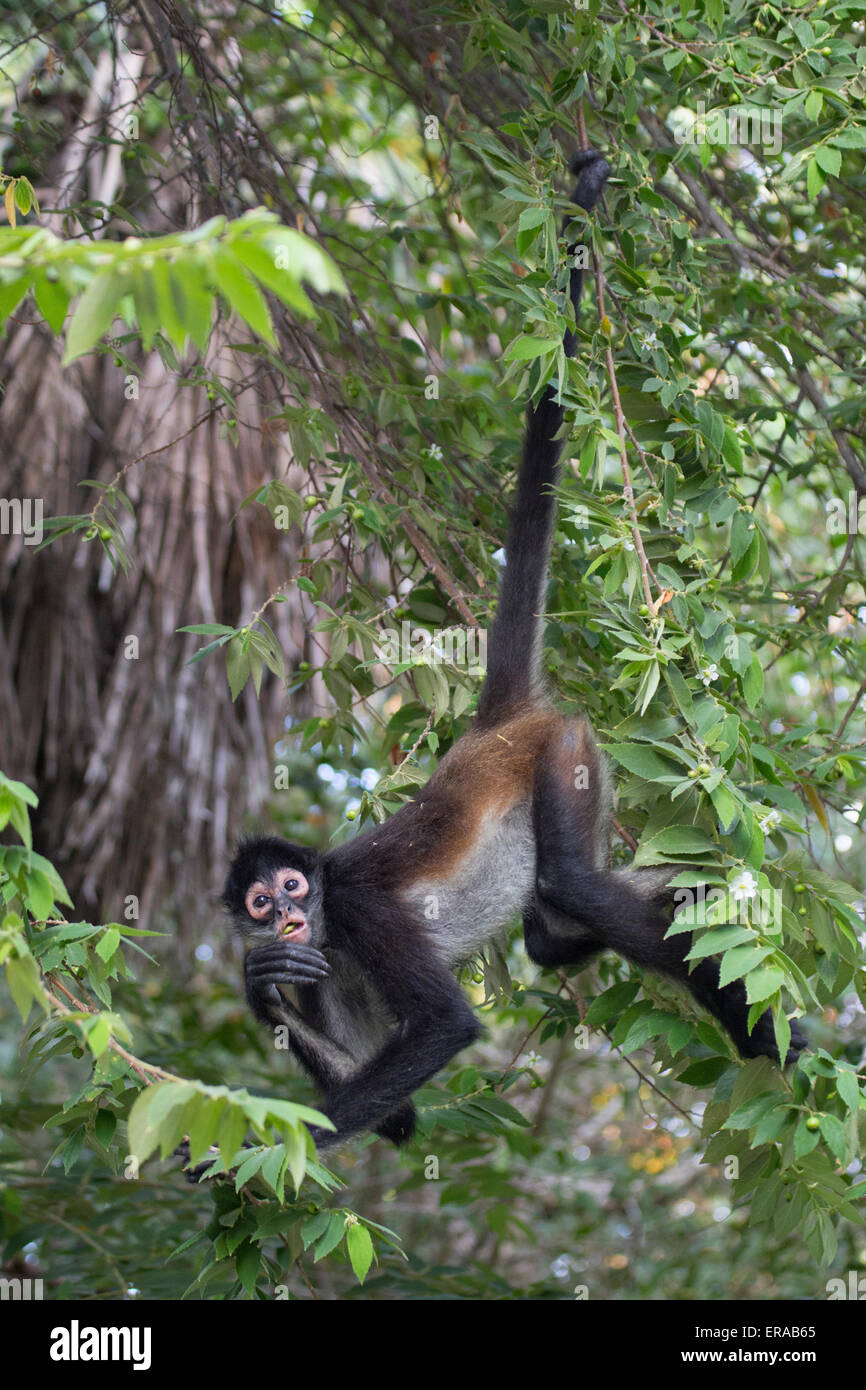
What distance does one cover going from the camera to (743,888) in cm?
214

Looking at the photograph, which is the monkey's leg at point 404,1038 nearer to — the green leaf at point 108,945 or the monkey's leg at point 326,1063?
the monkey's leg at point 326,1063

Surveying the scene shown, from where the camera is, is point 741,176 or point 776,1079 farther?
point 741,176

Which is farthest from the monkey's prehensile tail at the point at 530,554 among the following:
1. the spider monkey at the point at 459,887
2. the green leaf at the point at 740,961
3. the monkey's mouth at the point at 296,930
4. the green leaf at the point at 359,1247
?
the green leaf at the point at 359,1247

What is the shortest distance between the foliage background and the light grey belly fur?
A: 0.55 ft

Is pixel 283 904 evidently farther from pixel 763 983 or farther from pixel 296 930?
pixel 763 983

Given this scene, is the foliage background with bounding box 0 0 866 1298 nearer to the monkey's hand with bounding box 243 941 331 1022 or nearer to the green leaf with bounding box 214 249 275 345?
the green leaf with bounding box 214 249 275 345

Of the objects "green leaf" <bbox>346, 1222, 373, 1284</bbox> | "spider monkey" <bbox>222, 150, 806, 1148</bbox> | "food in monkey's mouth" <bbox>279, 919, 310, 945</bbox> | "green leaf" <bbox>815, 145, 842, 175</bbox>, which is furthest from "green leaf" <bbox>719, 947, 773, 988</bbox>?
"green leaf" <bbox>815, 145, 842, 175</bbox>

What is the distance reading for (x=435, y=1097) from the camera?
3570mm

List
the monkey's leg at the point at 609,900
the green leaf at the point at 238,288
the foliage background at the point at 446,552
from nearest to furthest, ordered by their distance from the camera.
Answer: the green leaf at the point at 238,288
the foliage background at the point at 446,552
the monkey's leg at the point at 609,900

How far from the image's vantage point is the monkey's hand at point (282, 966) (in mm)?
3223

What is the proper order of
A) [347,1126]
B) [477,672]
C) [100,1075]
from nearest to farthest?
[100,1075]
[347,1126]
[477,672]

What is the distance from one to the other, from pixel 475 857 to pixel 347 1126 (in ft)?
2.84
